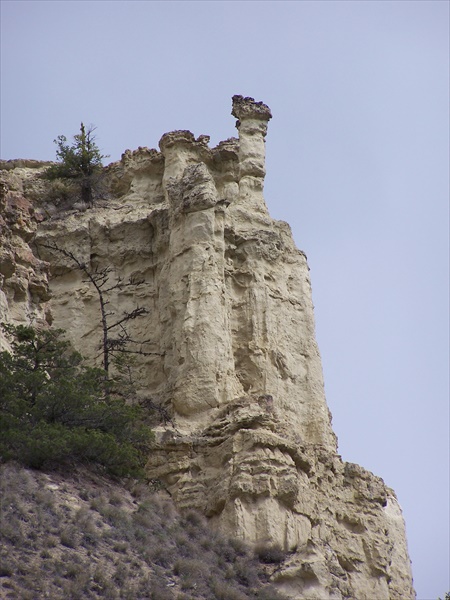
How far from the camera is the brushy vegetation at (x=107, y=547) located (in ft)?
82.8

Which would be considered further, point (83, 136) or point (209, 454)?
point (83, 136)

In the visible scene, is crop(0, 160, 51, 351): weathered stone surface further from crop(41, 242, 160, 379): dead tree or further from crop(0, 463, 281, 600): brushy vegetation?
crop(0, 463, 281, 600): brushy vegetation

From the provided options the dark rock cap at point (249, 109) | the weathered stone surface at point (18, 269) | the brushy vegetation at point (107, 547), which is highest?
the dark rock cap at point (249, 109)

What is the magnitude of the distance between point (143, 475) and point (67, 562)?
6218 millimetres

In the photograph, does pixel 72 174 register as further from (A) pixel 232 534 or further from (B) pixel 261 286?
(A) pixel 232 534

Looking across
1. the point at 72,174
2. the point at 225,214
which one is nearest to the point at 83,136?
the point at 72,174

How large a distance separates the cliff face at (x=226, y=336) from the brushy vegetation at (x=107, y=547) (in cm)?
102

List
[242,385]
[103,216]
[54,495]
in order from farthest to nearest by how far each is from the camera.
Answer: [103,216] → [242,385] → [54,495]

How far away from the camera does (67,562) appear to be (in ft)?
84.5

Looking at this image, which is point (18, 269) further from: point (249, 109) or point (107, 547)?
point (249, 109)

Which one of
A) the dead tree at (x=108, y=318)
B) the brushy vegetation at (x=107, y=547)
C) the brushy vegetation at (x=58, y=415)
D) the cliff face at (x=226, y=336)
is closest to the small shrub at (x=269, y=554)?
the cliff face at (x=226, y=336)

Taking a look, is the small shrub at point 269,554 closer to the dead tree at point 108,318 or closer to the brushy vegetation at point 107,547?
the brushy vegetation at point 107,547

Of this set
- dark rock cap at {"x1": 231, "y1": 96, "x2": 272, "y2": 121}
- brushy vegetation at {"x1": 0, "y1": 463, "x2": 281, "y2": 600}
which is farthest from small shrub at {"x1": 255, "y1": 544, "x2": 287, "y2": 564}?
dark rock cap at {"x1": 231, "y1": 96, "x2": 272, "y2": 121}

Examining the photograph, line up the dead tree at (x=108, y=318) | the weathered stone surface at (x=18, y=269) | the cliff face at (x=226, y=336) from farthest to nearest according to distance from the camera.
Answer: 1. the dead tree at (x=108, y=318)
2. the weathered stone surface at (x=18, y=269)
3. the cliff face at (x=226, y=336)
